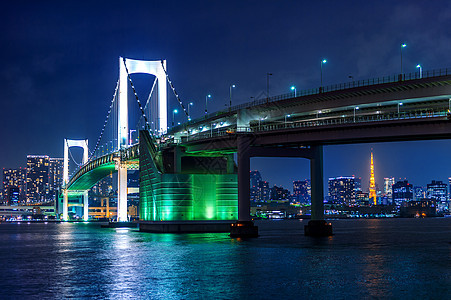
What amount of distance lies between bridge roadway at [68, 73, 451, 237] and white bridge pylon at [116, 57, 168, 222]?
27.0 meters

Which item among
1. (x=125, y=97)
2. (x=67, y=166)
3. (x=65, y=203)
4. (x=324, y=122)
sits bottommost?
(x=65, y=203)

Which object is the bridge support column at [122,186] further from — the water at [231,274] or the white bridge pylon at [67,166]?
the white bridge pylon at [67,166]

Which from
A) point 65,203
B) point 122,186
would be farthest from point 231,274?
point 65,203

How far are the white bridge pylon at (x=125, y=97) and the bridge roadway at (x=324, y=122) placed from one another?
88.7 feet

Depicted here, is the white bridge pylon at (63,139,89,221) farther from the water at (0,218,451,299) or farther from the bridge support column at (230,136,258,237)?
the water at (0,218,451,299)

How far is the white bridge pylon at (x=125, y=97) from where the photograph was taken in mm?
102188

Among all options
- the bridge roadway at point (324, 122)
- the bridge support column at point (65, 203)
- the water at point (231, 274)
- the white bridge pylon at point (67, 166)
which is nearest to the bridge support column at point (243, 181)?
the bridge roadway at point (324, 122)

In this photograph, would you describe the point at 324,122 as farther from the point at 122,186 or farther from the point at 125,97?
the point at 125,97

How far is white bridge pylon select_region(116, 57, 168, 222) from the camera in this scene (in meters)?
102

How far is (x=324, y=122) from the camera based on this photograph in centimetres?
6138

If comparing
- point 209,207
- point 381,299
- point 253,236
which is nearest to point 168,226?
point 209,207

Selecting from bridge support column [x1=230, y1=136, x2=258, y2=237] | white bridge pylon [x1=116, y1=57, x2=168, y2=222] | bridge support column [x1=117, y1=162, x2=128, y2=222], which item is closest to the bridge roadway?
bridge support column [x1=230, y1=136, x2=258, y2=237]

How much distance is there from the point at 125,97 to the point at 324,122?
57.4 meters

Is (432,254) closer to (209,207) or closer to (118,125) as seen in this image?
(209,207)
